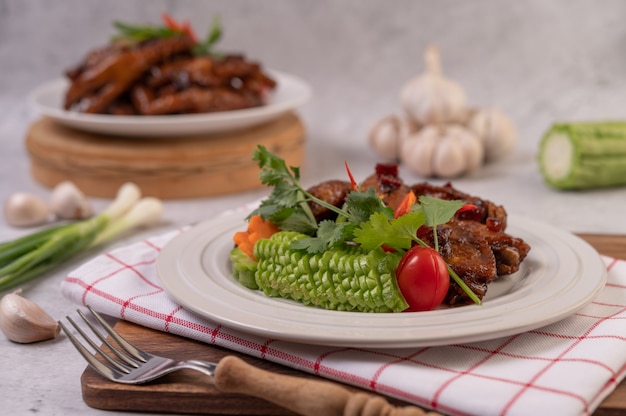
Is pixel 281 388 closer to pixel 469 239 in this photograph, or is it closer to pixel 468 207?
pixel 469 239

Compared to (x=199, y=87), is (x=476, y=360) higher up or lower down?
lower down

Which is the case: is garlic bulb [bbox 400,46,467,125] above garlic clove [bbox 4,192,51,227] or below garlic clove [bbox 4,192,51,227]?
above

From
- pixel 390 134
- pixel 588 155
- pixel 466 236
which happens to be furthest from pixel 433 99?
pixel 466 236

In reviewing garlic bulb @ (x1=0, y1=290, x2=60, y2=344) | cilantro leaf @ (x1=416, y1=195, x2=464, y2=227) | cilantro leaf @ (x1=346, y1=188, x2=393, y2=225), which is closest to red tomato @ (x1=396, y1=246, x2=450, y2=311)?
cilantro leaf @ (x1=416, y1=195, x2=464, y2=227)

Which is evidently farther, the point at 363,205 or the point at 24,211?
the point at 24,211


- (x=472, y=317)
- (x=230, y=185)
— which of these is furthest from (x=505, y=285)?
(x=230, y=185)

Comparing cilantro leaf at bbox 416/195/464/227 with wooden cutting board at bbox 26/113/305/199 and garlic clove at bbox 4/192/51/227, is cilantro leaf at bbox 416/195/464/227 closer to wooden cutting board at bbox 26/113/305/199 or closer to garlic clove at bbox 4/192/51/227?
wooden cutting board at bbox 26/113/305/199
